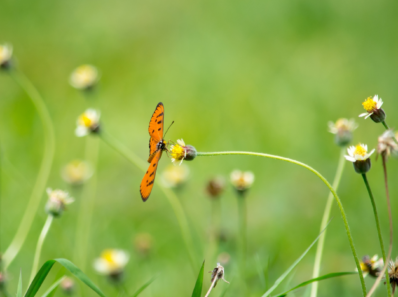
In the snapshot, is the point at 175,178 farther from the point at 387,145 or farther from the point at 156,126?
the point at 387,145

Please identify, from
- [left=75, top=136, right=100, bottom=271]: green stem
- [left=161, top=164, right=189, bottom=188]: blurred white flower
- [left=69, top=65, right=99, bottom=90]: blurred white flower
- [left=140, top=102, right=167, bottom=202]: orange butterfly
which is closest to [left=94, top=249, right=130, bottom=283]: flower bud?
[left=75, top=136, right=100, bottom=271]: green stem

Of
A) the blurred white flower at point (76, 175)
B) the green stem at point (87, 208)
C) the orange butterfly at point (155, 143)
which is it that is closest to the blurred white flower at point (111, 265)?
the green stem at point (87, 208)

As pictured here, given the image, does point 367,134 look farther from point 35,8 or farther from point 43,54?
point 35,8

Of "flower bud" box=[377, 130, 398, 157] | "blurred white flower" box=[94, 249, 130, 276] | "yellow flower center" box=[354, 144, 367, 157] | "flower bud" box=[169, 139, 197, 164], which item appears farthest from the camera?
"blurred white flower" box=[94, 249, 130, 276]

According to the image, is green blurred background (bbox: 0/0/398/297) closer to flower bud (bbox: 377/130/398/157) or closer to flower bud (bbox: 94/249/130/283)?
flower bud (bbox: 94/249/130/283)

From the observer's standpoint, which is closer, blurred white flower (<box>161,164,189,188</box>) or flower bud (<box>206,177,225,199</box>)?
flower bud (<box>206,177,225,199</box>)

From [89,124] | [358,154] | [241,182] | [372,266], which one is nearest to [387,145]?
[358,154]

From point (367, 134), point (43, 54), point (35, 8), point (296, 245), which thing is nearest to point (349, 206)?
point (296, 245)
